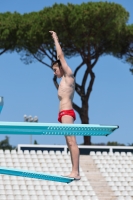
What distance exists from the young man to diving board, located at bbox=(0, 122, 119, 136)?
2.37 ft

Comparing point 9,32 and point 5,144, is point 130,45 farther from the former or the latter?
point 5,144

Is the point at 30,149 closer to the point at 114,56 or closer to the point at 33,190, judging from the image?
the point at 33,190

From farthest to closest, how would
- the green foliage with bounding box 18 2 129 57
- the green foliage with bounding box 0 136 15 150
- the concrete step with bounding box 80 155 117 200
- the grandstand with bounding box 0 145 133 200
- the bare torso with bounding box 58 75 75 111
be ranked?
the green foliage with bounding box 0 136 15 150, the green foliage with bounding box 18 2 129 57, the concrete step with bounding box 80 155 117 200, the grandstand with bounding box 0 145 133 200, the bare torso with bounding box 58 75 75 111

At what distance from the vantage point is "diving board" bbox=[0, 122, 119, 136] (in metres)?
4.23

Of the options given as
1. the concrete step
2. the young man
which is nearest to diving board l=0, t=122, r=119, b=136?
the young man

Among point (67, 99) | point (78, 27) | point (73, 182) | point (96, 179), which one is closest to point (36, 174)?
point (67, 99)

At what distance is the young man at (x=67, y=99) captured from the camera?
203 inches

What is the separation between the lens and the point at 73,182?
57.5ft

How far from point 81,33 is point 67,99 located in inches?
852

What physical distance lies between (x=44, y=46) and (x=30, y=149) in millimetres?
9256

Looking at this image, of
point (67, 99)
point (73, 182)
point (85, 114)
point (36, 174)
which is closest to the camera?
point (67, 99)

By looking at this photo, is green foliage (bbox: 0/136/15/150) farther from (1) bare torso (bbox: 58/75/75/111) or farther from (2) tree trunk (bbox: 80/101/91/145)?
(1) bare torso (bbox: 58/75/75/111)

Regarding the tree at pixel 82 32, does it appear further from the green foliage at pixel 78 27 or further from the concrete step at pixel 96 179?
the concrete step at pixel 96 179

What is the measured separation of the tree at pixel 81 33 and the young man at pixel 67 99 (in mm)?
19659
